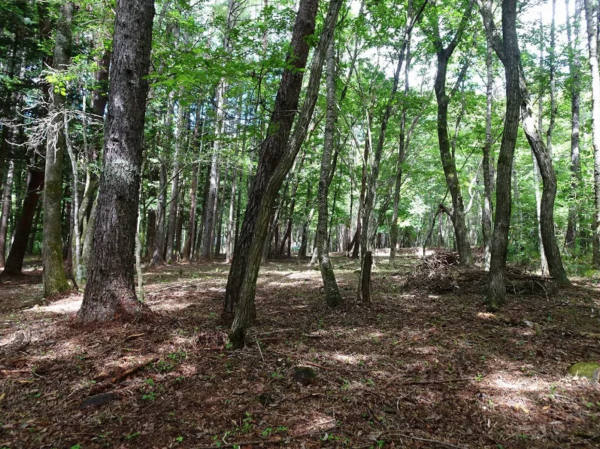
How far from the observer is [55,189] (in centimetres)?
845

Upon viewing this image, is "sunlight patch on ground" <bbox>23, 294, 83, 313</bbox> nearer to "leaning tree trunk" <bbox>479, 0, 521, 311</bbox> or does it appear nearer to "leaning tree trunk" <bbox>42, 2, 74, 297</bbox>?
"leaning tree trunk" <bbox>42, 2, 74, 297</bbox>

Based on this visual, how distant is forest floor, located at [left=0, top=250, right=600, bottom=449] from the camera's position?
9.55 ft

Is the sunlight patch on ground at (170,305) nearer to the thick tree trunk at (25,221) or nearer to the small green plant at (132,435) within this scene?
the small green plant at (132,435)

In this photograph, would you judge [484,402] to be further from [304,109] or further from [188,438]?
[304,109]

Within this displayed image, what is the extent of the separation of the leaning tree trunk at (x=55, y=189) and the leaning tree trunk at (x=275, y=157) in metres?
5.85

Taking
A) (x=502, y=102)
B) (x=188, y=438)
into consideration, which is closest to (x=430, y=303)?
(x=188, y=438)

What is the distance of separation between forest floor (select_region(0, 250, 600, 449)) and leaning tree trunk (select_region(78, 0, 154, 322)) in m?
0.47

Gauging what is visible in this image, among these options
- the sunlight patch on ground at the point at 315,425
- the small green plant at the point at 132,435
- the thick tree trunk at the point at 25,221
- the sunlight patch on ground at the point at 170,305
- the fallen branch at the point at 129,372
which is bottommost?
the small green plant at the point at 132,435

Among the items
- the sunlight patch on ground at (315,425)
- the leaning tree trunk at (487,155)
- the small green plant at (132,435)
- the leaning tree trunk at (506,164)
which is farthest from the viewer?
the leaning tree trunk at (487,155)

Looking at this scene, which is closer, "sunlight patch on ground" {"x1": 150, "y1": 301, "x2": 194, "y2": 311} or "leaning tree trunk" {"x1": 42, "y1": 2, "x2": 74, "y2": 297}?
"sunlight patch on ground" {"x1": 150, "y1": 301, "x2": 194, "y2": 311}

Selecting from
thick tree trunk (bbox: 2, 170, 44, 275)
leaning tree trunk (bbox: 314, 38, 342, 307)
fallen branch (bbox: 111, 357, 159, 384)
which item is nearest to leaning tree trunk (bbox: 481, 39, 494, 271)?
leaning tree trunk (bbox: 314, 38, 342, 307)

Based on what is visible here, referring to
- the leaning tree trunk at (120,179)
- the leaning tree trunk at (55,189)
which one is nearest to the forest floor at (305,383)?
the leaning tree trunk at (120,179)

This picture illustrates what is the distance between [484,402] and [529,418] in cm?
38

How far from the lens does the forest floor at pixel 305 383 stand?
9.55 feet
